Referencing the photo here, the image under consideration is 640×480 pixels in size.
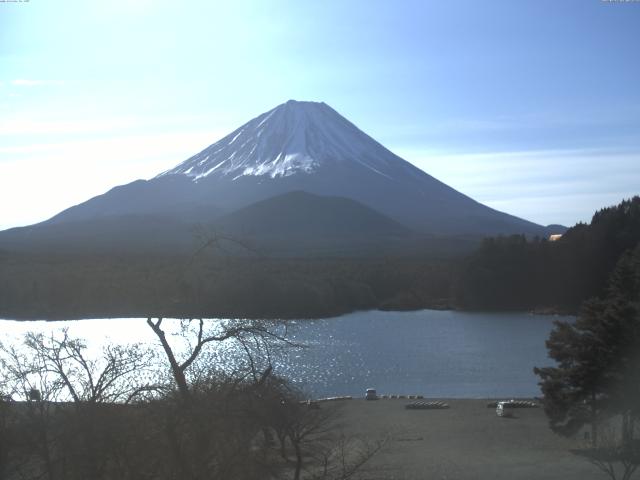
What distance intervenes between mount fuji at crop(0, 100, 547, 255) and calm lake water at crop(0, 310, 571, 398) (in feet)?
86.9

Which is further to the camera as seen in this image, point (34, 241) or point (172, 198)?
point (172, 198)

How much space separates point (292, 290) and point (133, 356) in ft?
62.8

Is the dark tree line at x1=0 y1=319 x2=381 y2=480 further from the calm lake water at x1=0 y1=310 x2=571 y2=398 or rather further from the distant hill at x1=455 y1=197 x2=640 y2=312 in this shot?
the distant hill at x1=455 y1=197 x2=640 y2=312

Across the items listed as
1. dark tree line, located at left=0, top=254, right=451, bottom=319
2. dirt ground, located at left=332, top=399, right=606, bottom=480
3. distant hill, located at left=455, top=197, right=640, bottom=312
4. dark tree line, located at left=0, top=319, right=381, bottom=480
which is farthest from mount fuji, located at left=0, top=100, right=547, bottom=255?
dark tree line, located at left=0, top=319, right=381, bottom=480

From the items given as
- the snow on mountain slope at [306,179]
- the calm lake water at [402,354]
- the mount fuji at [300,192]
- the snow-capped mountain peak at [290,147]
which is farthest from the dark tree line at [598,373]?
the snow-capped mountain peak at [290,147]

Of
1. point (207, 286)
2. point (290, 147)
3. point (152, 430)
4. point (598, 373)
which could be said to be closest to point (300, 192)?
point (290, 147)

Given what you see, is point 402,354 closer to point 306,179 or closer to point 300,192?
point 300,192

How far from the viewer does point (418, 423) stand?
44.4ft

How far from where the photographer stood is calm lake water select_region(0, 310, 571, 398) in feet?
56.6

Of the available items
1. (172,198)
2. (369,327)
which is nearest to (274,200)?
(172,198)

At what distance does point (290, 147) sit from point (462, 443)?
216 feet

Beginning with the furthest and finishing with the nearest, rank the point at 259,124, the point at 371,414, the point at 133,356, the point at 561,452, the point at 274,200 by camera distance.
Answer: the point at 259,124
the point at 274,200
the point at 371,414
the point at 561,452
the point at 133,356

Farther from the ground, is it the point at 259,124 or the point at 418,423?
the point at 259,124

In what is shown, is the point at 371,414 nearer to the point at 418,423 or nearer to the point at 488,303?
the point at 418,423
